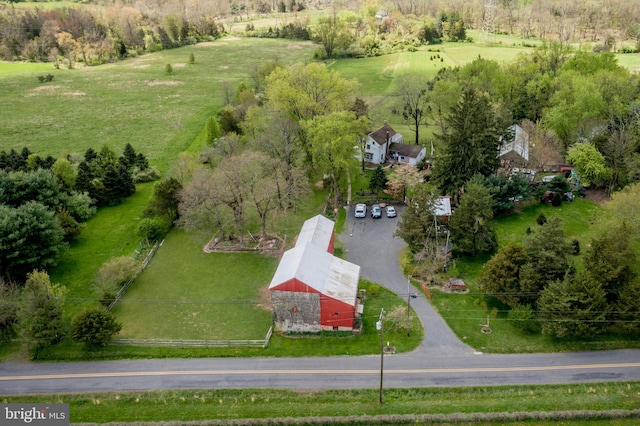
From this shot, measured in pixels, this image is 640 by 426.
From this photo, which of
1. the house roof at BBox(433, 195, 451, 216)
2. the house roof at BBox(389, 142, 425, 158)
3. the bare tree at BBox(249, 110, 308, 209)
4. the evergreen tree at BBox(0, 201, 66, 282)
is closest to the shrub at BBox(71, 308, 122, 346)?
the evergreen tree at BBox(0, 201, 66, 282)

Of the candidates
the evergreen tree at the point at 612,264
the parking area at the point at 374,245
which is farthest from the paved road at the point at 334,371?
the parking area at the point at 374,245

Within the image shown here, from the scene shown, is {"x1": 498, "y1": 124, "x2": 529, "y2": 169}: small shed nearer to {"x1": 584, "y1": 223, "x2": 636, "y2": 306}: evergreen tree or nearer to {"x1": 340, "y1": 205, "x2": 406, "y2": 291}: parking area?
{"x1": 340, "y1": 205, "x2": 406, "y2": 291}: parking area

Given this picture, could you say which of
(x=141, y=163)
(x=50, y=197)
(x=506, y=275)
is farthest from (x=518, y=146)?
(x=50, y=197)

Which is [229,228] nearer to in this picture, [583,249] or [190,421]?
[190,421]

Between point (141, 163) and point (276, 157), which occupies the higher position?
point (276, 157)

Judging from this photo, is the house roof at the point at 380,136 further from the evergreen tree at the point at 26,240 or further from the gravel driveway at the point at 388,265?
the evergreen tree at the point at 26,240

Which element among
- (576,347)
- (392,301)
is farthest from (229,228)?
(576,347)

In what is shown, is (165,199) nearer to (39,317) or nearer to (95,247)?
(95,247)
